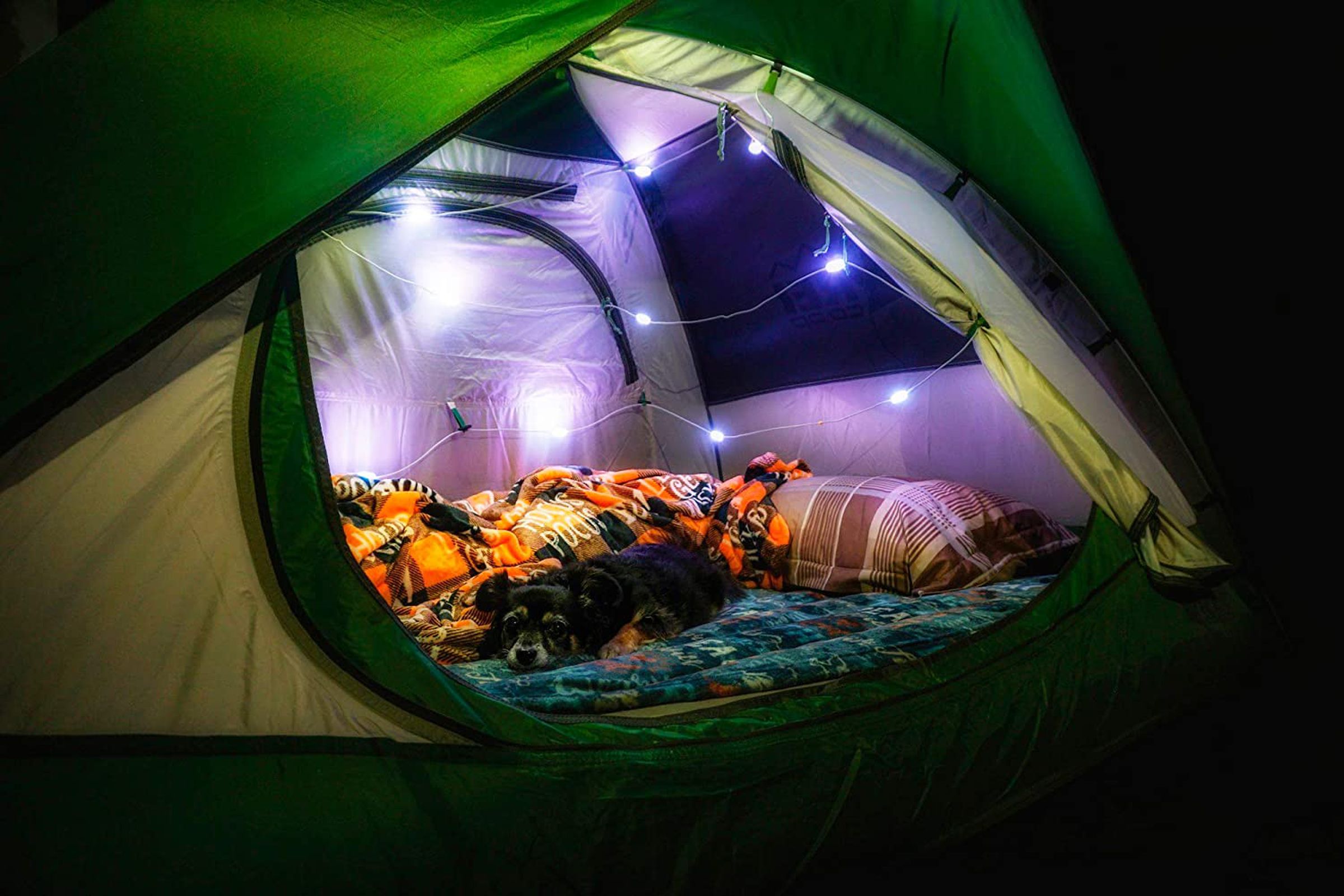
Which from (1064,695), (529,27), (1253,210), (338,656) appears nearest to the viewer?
(338,656)

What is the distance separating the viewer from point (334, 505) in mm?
847

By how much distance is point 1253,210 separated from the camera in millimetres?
2479

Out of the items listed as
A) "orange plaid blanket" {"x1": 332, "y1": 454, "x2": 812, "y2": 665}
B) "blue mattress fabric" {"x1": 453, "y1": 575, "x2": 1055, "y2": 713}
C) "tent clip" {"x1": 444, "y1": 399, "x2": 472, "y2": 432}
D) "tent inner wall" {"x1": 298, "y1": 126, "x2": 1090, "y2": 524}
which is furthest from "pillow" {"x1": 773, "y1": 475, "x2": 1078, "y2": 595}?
"tent clip" {"x1": 444, "y1": 399, "x2": 472, "y2": 432}

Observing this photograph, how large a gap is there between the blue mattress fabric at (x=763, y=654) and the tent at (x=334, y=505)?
3.4 inches

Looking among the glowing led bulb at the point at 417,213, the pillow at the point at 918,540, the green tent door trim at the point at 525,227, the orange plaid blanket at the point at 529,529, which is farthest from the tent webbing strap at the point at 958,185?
the glowing led bulb at the point at 417,213

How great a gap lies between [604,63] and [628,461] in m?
1.86

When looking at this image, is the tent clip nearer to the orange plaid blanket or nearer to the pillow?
the orange plaid blanket

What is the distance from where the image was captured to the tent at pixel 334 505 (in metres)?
0.66

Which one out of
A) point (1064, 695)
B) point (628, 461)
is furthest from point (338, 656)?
point (628, 461)

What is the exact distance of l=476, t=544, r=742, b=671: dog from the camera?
1590 mm

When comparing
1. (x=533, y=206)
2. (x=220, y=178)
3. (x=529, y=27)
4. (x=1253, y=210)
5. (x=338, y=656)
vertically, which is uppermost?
(x=533, y=206)

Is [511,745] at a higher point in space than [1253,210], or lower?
lower

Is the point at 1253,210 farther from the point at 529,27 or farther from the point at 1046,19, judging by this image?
the point at 529,27

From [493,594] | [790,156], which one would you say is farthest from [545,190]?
[493,594]
